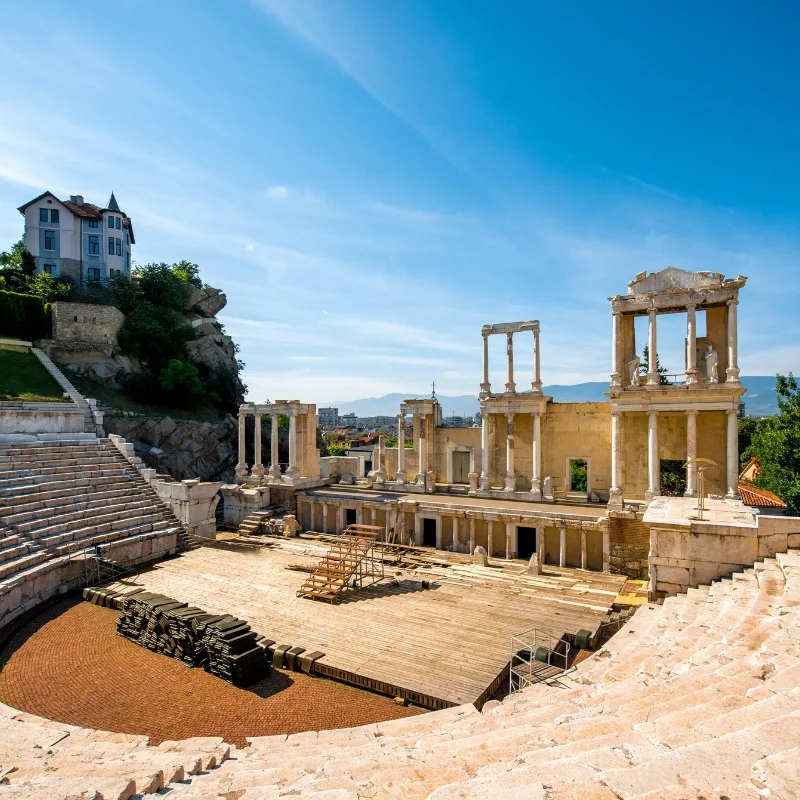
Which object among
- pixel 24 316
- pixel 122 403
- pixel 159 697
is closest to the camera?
pixel 159 697

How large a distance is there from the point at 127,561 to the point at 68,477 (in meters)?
5.50

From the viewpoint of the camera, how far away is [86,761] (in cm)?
760

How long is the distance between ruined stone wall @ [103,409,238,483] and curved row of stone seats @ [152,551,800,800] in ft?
104

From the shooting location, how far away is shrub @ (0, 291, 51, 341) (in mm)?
39688

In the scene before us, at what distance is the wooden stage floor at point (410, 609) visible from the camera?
12.0 metres

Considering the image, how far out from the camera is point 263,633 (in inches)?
553

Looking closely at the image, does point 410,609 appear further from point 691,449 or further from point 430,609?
point 691,449

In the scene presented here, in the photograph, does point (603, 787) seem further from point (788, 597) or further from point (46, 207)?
point (46, 207)

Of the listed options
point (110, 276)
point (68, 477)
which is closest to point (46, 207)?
point (110, 276)

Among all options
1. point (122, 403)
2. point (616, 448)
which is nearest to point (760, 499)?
point (616, 448)

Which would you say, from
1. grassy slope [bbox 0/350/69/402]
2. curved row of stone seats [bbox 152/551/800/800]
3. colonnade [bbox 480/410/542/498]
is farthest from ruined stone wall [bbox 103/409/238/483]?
curved row of stone seats [bbox 152/551/800/800]

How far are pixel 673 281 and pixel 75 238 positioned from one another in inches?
2089

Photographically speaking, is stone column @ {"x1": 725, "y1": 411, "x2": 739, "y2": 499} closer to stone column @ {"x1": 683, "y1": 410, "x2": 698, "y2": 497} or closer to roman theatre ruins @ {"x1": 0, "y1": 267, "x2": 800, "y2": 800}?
roman theatre ruins @ {"x1": 0, "y1": 267, "x2": 800, "y2": 800}

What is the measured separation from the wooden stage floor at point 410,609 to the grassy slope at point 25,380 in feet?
57.4
